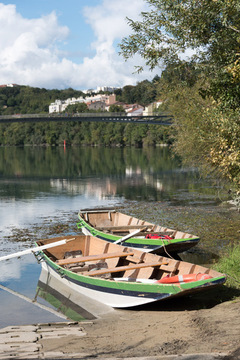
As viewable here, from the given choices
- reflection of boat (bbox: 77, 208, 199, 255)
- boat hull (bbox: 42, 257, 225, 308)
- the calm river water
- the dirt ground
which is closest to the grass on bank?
the dirt ground

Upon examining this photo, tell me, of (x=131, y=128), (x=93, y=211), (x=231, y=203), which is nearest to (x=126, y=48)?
(x=93, y=211)

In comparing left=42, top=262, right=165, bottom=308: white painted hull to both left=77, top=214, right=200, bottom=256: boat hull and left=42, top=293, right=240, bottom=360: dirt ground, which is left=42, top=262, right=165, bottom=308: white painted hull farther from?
left=77, top=214, right=200, bottom=256: boat hull

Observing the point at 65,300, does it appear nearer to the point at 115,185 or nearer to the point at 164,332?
the point at 164,332

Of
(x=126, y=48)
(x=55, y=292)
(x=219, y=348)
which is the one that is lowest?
(x=55, y=292)

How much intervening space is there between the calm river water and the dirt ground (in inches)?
77.5

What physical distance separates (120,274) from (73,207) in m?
15.1

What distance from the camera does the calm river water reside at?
13.2 meters

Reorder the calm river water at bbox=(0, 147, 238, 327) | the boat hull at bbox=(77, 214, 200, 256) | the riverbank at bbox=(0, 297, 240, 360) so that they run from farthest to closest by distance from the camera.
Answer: the boat hull at bbox=(77, 214, 200, 256), the calm river water at bbox=(0, 147, 238, 327), the riverbank at bbox=(0, 297, 240, 360)

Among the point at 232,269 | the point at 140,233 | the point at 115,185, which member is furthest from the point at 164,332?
the point at 115,185

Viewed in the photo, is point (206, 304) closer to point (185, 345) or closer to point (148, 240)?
point (185, 345)

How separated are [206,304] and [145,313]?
1.40 m

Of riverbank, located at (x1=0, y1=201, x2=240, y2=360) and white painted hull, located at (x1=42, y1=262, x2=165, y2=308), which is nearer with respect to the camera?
riverbank, located at (x1=0, y1=201, x2=240, y2=360)

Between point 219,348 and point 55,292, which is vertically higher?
point 219,348

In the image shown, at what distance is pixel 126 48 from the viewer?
13539 millimetres
